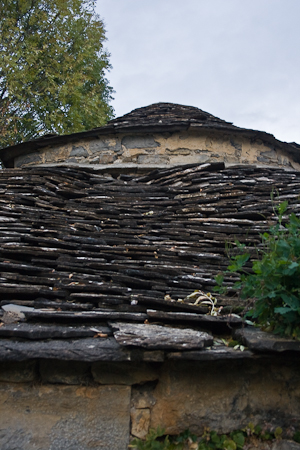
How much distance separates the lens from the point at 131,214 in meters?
3.93

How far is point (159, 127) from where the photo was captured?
221 inches

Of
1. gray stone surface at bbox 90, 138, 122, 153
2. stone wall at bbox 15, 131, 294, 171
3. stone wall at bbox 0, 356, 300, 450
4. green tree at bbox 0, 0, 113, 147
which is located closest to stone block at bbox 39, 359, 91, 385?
stone wall at bbox 0, 356, 300, 450

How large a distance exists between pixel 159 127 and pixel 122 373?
4.03 metres

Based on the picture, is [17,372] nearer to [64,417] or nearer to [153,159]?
[64,417]

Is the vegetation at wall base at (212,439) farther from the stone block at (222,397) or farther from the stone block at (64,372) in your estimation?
the stone block at (64,372)

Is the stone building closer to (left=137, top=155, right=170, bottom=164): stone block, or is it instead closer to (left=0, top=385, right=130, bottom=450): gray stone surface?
(left=0, top=385, right=130, bottom=450): gray stone surface

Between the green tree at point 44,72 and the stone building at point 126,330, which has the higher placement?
the green tree at point 44,72

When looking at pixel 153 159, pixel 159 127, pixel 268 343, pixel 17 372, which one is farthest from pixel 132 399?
pixel 159 127

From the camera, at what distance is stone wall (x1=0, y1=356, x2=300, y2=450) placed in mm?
2314

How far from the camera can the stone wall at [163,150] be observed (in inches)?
222

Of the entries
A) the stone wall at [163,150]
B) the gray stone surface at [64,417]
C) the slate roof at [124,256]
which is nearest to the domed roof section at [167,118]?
the stone wall at [163,150]

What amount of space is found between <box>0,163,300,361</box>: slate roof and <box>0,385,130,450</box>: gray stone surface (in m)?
0.37

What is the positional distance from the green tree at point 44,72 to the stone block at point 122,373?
963 cm

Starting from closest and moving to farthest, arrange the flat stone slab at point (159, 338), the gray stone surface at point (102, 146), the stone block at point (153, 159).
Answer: the flat stone slab at point (159, 338) → the stone block at point (153, 159) → the gray stone surface at point (102, 146)
